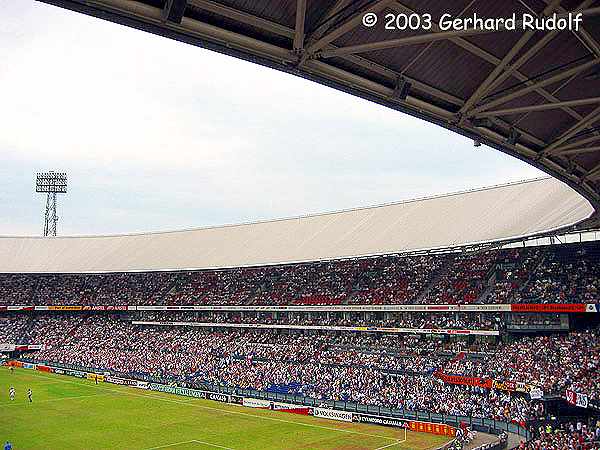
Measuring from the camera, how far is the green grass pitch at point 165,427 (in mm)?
35844

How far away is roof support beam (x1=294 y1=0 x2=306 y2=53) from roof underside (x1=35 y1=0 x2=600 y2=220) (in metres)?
0.02

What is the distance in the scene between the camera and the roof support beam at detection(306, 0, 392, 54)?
9.73 meters

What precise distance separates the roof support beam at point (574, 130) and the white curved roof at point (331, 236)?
54.0ft

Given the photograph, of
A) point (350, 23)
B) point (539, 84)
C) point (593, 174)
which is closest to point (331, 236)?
point (593, 174)

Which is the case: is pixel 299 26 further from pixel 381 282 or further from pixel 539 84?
pixel 381 282

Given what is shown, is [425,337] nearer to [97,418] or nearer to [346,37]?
[97,418]

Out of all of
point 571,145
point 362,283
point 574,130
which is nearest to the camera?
point 574,130

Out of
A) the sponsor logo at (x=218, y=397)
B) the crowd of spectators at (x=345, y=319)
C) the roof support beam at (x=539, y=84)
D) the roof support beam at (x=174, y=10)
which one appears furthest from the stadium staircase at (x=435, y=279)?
the roof support beam at (x=174, y=10)

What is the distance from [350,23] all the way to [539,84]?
17.4ft

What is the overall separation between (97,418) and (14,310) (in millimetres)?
45137

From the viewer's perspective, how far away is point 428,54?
42.1 ft

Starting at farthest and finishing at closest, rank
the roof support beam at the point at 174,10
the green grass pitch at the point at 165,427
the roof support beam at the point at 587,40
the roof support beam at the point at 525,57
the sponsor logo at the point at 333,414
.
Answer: the sponsor logo at the point at 333,414, the green grass pitch at the point at 165,427, the roof support beam at the point at 587,40, the roof support beam at the point at 525,57, the roof support beam at the point at 174,10

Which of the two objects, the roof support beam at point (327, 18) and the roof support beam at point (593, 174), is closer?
Result: the roof support beam at point (327, 18)

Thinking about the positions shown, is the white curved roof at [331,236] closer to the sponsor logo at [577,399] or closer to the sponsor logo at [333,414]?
the sponsor logo at [577,399]
